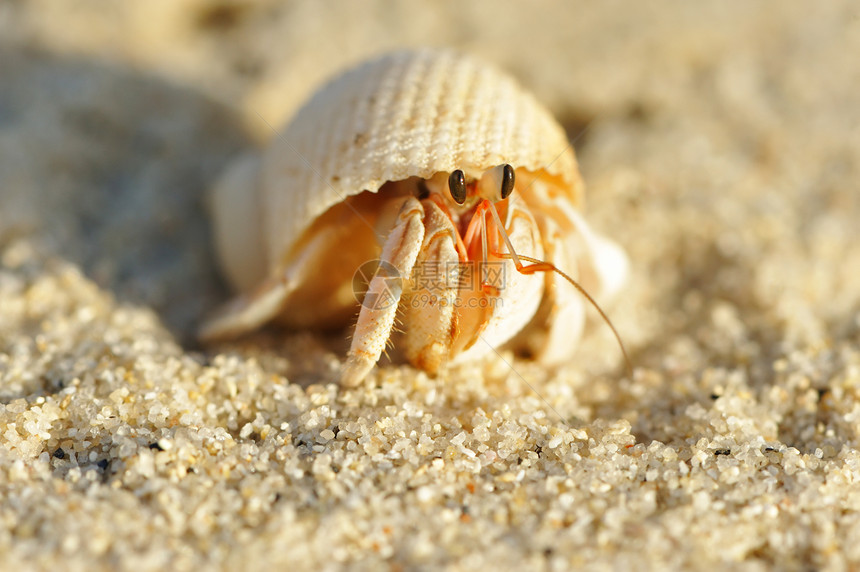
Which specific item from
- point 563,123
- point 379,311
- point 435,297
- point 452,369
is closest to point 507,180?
point 435,297

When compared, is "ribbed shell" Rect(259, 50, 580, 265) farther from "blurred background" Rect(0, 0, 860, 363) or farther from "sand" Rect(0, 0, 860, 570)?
"blurred background" Rect(0, 0, 860, 363)

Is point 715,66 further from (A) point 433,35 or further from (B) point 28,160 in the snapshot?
(B) point 28,160

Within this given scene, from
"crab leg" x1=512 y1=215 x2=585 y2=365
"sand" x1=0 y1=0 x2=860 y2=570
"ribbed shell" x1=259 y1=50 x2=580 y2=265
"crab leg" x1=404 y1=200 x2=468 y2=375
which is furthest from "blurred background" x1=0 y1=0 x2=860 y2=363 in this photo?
"crab leg" x1=404 y1=200 x2=468 y2=375

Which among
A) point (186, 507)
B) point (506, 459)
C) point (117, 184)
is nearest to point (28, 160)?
point (117, 184)

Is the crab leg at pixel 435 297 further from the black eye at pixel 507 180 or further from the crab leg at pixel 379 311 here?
the black eye at pixel 507 180

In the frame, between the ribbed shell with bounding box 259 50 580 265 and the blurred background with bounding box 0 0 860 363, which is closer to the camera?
the ribbed shell with bounding box 259 50 580 265

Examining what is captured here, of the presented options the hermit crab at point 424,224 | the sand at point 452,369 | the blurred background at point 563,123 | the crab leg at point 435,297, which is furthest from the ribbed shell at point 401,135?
the blurred background at point 563,123
